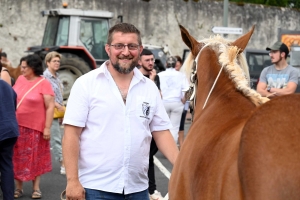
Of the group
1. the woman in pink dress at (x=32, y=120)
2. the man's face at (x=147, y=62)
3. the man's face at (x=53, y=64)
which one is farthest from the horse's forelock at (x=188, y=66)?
the man's face at (x=53, y=64)

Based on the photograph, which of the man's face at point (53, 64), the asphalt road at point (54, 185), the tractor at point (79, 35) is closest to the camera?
the asphalt road at point (54, 185)

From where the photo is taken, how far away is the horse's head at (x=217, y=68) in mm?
3701

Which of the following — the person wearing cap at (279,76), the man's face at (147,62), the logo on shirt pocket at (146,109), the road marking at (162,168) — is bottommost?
the road marking at (162,168)

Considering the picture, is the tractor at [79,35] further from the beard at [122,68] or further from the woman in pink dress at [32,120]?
the beard at [122,68]

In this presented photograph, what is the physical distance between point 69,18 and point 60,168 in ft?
38.2

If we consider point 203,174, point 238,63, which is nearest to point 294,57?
point 238,63

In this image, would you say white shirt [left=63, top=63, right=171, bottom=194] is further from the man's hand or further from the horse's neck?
the horse's neck

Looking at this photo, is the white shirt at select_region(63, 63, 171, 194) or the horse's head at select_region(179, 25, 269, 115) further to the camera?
the white shirt at select_region(63, 63, 171, 194)

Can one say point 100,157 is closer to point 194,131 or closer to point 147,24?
point 194,131

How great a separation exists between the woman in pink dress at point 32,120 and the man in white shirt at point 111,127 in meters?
4.19

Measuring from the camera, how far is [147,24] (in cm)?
2939

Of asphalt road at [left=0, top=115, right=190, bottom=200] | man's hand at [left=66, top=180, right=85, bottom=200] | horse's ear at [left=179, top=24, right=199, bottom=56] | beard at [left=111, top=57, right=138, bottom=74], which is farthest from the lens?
asphalt road at [left=0, top=115, right=190, bottom=200]

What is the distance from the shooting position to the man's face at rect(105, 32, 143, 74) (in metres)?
4.18

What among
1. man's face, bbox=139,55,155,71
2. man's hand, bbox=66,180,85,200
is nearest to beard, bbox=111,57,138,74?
man's hand, bbox=66,180,85,200
